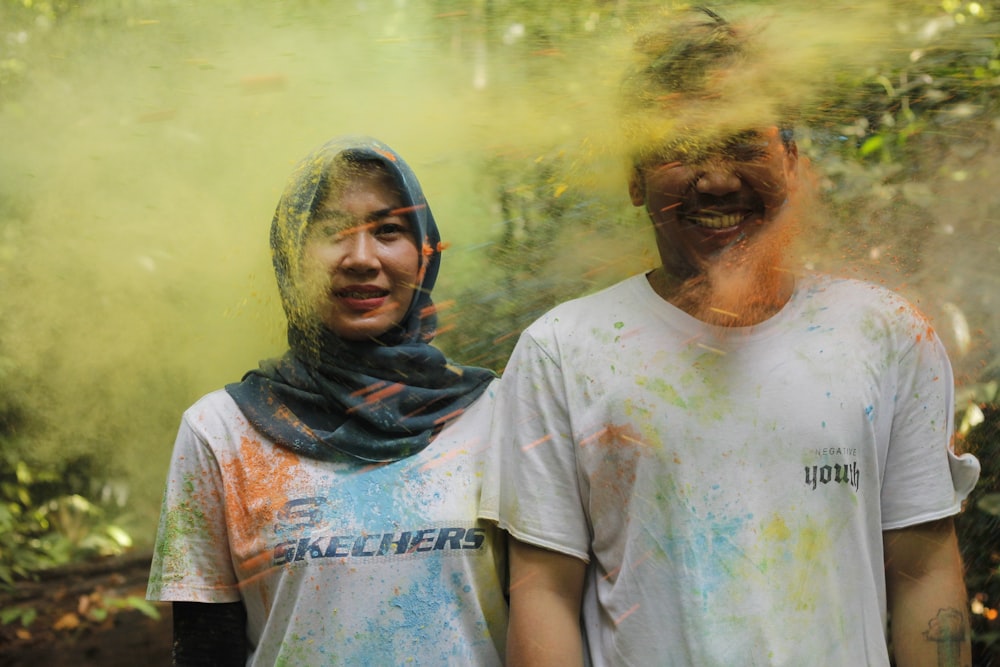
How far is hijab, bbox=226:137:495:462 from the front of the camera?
2.22 meters

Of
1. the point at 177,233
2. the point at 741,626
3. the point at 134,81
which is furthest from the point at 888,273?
the point at 134,81

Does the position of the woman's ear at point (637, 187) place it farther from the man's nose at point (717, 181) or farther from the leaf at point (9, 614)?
the leaf at point (9, 614)

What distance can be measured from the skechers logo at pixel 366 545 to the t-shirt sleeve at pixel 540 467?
0.39ft

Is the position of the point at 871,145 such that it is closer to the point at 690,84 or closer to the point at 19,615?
the point at 690,84

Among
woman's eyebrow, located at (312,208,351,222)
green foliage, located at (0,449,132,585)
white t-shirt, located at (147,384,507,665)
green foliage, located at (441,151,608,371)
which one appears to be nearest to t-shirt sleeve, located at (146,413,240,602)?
white t-shirt, located at (147,384,507,665)

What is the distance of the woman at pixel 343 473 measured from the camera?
207cm

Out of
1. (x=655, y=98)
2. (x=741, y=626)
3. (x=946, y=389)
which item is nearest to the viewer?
(x=741, y=626)

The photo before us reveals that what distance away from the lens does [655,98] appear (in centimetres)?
223

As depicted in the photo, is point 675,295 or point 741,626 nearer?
point 741,626

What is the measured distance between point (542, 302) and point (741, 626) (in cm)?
112

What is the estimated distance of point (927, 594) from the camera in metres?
2.00

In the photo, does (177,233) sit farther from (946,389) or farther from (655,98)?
(946,389)

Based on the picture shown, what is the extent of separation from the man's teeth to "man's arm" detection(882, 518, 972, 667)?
708 millimetres

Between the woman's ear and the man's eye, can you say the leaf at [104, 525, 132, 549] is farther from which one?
the man's eye
